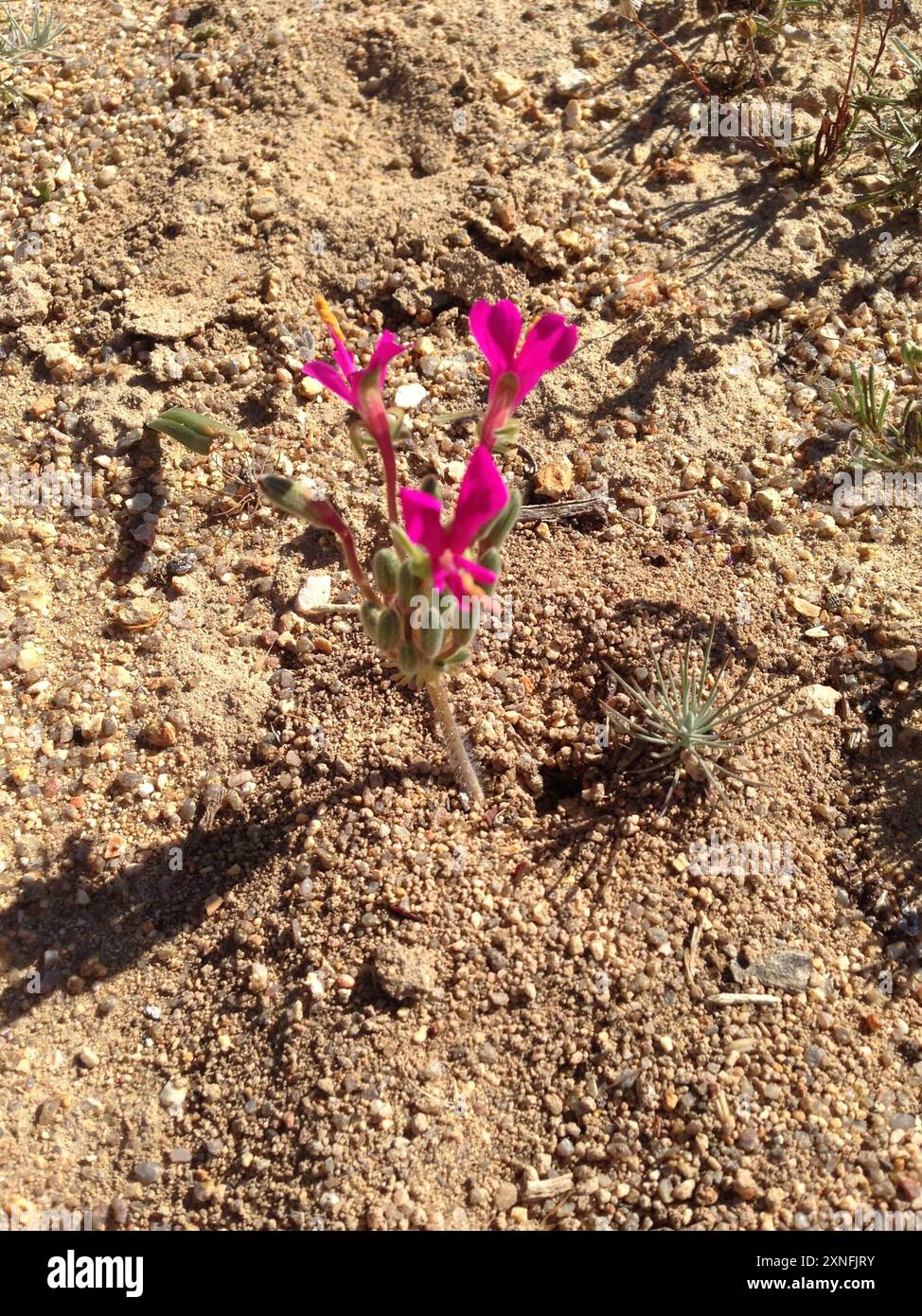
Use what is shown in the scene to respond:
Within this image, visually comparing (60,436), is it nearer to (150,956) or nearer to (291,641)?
(291,641)

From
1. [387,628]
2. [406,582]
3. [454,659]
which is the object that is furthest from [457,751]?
[406,582]

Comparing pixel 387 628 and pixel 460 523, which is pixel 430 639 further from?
pixel 460 523

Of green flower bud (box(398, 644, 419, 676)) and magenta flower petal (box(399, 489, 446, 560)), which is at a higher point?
magenta flower petal (box(399, 489, 446, 560))

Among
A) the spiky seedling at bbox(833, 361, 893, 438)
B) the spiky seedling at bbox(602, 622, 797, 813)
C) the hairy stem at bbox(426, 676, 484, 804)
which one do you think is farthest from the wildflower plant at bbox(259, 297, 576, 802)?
the spiky seedling at bbox(833, 361, 893, 438)

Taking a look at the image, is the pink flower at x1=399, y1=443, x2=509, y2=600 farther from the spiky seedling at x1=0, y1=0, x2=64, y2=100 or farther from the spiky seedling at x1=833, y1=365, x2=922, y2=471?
the spiky seedling at x1=0, y1=0, x2=64, y2=100

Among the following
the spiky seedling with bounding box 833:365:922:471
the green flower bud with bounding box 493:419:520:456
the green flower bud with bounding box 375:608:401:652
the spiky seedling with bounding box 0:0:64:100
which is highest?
the spiky seedling with bounding box 0:0:64:100

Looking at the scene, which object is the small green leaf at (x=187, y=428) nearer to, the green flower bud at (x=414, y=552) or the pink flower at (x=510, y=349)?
the pink flower at (x=510, y=349)

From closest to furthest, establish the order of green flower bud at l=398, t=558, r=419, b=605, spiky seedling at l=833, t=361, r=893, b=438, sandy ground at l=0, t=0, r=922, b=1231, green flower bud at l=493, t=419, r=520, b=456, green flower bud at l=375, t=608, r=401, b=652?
green flower bud at l=398, t=558, r=419, b=605 < green flower bud at l=375, t=608, r=401, b=652 < green flower bud at l=493, t=419, r=520, b=456 < sandy ground at l=0, t=0, r=922, b=1231 < spiky seedling at l=833, t=361, r=893, b=438

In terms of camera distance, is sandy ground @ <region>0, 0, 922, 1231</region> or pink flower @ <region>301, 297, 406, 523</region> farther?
sandy ground @ <region>0, 0, 922, 1231</region>
